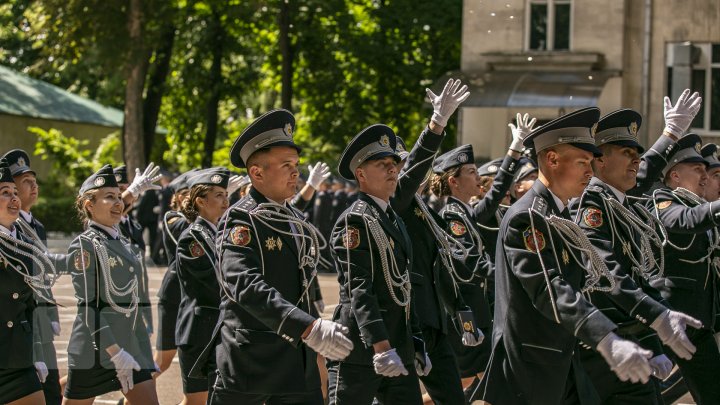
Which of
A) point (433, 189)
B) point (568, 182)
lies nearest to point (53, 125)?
point (433, 189)

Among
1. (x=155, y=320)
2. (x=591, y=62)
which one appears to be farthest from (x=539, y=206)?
(x=591, y=62)

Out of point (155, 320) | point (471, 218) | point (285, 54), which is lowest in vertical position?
point (155, 320)

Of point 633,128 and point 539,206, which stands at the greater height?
point 633,128

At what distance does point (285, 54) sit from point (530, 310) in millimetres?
27365

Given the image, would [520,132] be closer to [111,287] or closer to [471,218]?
[471,218]

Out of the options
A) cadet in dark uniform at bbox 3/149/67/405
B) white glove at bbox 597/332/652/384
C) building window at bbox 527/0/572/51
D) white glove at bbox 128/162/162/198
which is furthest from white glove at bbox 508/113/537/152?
building window at bbox 527/0/572/51

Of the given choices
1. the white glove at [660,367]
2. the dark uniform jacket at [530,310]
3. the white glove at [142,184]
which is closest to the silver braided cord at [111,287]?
the white glove at [142,184]

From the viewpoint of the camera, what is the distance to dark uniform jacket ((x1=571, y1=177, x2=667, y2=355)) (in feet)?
19.8

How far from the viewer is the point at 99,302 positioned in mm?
7660

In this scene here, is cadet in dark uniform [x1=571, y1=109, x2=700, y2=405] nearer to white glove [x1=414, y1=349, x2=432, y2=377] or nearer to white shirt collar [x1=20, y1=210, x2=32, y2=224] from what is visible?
white glove [x1=414, y1=349, x2=432, y2=377]

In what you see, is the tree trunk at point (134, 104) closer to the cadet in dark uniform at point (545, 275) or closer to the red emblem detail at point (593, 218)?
→ the red emblem detail at point (593, 218)

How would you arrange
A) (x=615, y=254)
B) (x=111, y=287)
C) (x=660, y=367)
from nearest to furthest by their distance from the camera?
(x=660, y=367) < (x=615, y=254) < (x=111, y=287)

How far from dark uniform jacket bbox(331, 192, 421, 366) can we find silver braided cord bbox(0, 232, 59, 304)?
5.99 feet

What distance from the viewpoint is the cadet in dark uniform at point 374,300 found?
21.4 ft
